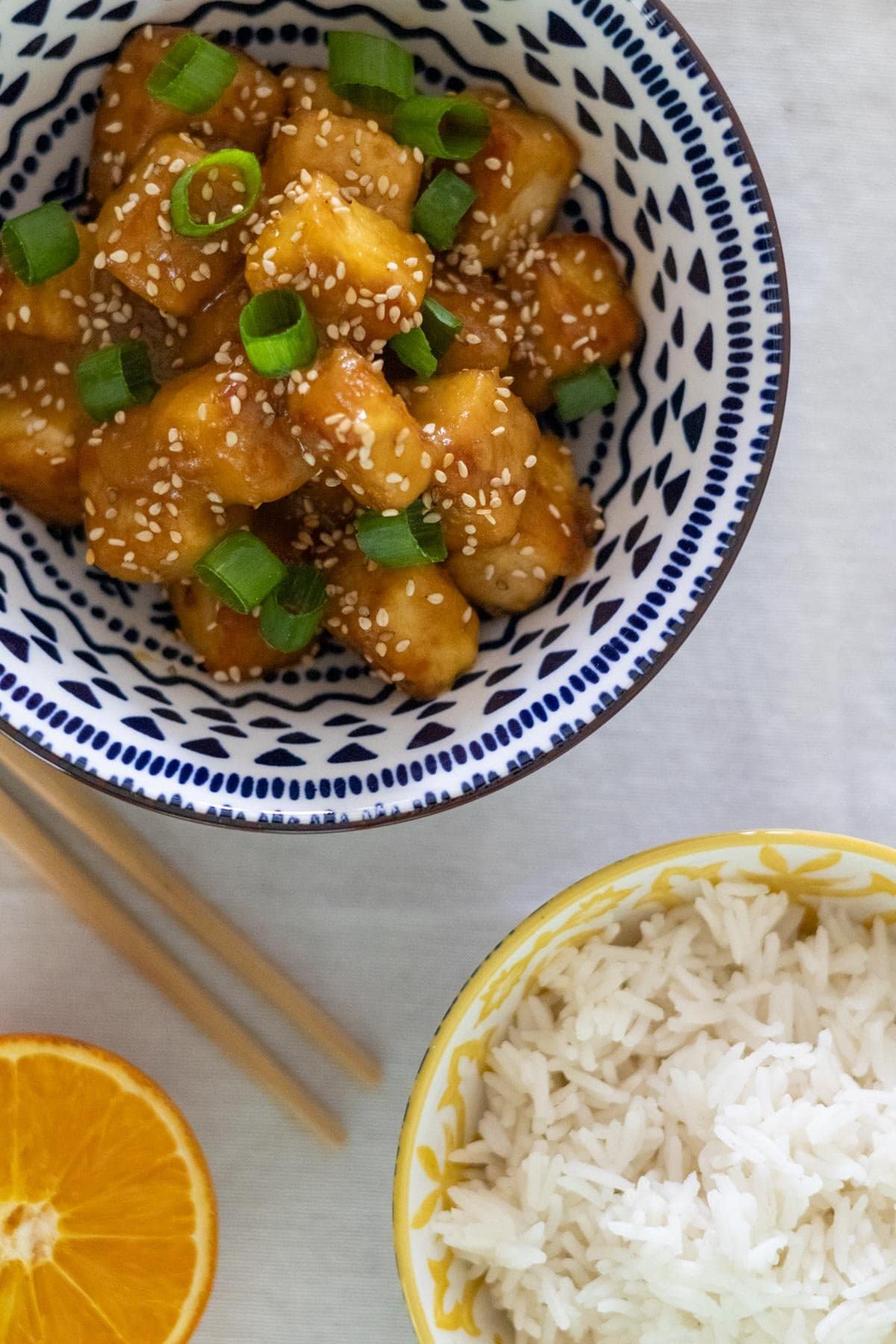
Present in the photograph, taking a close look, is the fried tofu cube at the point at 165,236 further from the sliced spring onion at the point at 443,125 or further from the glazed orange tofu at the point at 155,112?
the sliced spring onion at the point at 443,125

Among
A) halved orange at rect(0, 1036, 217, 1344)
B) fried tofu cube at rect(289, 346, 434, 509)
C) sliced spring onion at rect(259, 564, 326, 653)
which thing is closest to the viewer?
fried tofu cube at rect(289, 346, 434, 509)

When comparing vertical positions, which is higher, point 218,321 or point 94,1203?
point 218,321

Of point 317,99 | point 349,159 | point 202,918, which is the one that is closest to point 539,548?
point 349,159

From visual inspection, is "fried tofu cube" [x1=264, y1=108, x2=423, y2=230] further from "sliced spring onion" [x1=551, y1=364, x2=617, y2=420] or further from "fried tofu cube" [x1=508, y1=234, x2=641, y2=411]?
"sliced spring onion" [x1=551, y1=364, x2=617, y2=420]

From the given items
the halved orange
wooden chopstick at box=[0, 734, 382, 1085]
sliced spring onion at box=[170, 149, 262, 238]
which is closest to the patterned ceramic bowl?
sliced spring onion at box=[170, 149, 262, 238]

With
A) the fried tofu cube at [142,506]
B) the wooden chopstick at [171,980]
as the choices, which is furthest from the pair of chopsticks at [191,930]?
the fried tofu cube at [142,506]

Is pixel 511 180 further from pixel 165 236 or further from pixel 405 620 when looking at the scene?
pixel 405 620

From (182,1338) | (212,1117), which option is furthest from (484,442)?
(182,1338)
